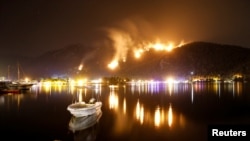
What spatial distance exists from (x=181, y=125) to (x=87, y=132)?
42.7 ft

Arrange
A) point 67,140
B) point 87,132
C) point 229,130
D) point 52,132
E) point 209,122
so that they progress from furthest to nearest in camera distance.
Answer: point 209,122
point 52,132
point 87,132
point 67,140
point 229,130

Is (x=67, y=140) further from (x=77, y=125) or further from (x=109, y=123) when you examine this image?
(x=109, y=123)

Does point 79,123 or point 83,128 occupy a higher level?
point 79,123

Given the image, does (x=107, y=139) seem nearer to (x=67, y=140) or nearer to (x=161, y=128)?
(x=67, y=140)

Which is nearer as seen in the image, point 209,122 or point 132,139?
point 132,139

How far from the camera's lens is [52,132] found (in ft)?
86.3

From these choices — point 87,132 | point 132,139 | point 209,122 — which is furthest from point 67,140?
point 209,122

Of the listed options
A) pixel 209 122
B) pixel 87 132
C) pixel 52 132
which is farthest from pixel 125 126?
pixel 209 122

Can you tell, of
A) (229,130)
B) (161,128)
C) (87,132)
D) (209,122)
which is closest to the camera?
(229,130)

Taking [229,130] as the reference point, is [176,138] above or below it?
below

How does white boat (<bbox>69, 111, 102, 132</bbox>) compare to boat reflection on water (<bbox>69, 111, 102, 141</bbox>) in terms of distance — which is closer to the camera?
boat reflection on water (<bbox>69, 111, 102, 141</bbox>)

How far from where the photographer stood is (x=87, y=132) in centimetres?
2459

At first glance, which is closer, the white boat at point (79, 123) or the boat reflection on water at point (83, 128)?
the boat reflection on water at point (83, 128)

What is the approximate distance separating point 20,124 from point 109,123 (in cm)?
1243
